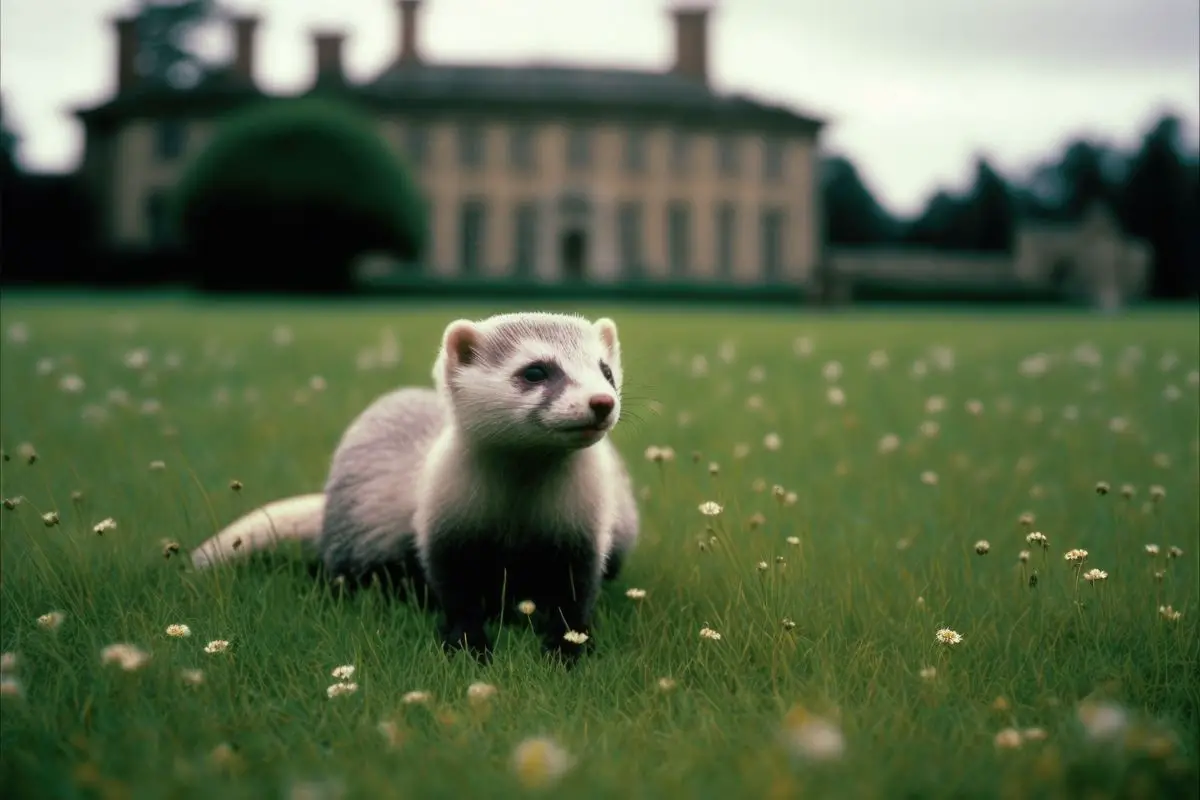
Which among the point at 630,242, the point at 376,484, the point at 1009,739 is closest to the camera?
the point at 1009,739

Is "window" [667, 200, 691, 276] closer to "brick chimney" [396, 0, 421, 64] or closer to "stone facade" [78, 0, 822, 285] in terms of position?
"stone facade" [78, 0, 822, 285]

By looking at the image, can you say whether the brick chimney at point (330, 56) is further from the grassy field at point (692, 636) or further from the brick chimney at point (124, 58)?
the grassy field at point (692, 636)

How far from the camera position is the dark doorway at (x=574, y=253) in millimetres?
56906

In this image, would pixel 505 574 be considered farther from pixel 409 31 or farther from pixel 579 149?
pixel 409 31

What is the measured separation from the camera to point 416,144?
2173 inches

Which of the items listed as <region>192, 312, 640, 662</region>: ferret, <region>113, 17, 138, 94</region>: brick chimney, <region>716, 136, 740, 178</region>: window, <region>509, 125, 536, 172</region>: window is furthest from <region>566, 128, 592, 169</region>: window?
<region>192, 312, 640, 662</region>: ferret

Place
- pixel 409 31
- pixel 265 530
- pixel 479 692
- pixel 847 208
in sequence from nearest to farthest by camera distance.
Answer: pixel 479 692 < pixel 265 530 < pixel 409 31 < pixel 847 208

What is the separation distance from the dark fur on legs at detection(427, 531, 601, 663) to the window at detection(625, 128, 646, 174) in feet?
177

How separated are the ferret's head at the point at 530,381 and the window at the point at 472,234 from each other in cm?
5315

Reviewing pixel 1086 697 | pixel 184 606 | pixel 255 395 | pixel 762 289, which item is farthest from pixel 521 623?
pixel 762 289

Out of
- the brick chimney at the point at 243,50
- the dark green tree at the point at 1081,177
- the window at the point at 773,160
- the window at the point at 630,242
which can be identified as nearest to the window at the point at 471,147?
the window at the point at 630,242

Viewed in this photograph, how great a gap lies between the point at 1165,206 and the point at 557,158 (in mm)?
30566

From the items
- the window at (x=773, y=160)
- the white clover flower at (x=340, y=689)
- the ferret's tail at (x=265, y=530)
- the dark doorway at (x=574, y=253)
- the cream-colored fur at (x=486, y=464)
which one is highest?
the window at (x=773, y=160)

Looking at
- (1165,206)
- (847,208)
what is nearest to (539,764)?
(1165,206)
